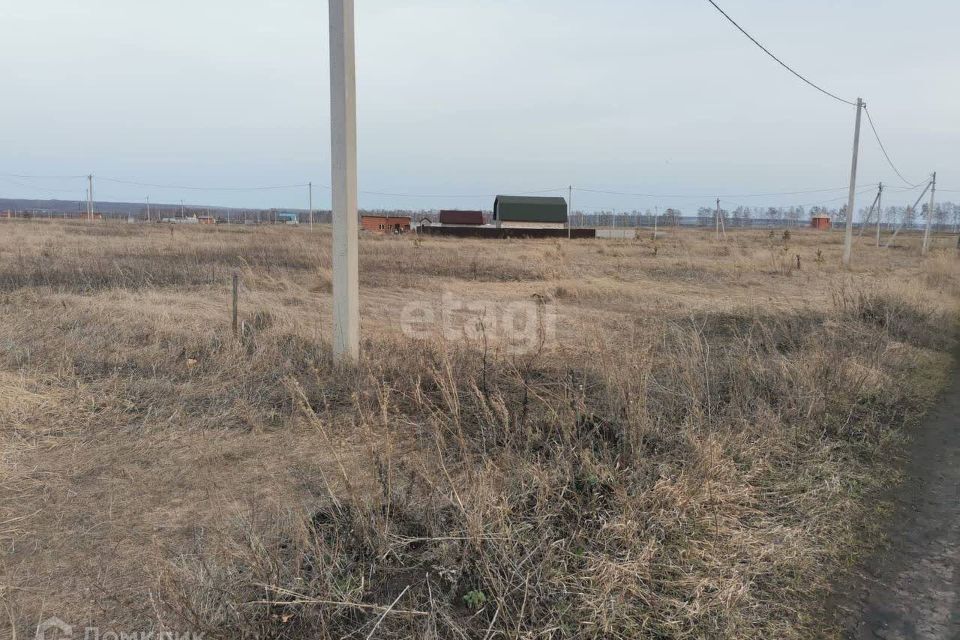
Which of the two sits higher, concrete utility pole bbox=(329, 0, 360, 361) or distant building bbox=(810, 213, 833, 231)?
distant building bbox=(810, 213, 833, 231)

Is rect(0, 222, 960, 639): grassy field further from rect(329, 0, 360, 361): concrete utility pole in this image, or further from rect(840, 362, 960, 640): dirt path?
rect(329, 0, 360, 361): concrete utility pole

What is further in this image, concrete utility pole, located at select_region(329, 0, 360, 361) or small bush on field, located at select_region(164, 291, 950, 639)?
concrete utility pole, located at select_region(329, 0, 360, 361)

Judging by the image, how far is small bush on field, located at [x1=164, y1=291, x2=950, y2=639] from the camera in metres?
2.35

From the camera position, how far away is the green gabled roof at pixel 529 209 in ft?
142

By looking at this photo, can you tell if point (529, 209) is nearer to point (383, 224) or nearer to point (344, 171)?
point (383, 224)

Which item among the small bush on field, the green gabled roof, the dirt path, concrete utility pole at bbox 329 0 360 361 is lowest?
the dirt path

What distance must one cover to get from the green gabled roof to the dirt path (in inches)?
1562

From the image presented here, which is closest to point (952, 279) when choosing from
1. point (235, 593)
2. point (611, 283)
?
point (611, 283)

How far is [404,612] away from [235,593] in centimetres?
64

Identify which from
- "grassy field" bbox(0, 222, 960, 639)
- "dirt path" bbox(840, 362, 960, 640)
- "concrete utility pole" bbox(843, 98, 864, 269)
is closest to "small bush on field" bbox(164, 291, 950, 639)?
"grassy field" bbox(0, 222, 960, 639)

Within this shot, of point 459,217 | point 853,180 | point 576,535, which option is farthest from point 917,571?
point 459,217

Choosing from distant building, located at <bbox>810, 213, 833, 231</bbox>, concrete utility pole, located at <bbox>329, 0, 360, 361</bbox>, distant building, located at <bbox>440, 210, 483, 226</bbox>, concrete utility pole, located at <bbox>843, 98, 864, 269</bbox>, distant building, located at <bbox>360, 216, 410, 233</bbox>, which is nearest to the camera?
concrete utility pole, located at <bbox>329, 0, 360, 361</bbox>

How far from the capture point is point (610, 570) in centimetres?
257

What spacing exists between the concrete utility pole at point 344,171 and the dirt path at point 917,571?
4.19 metres
